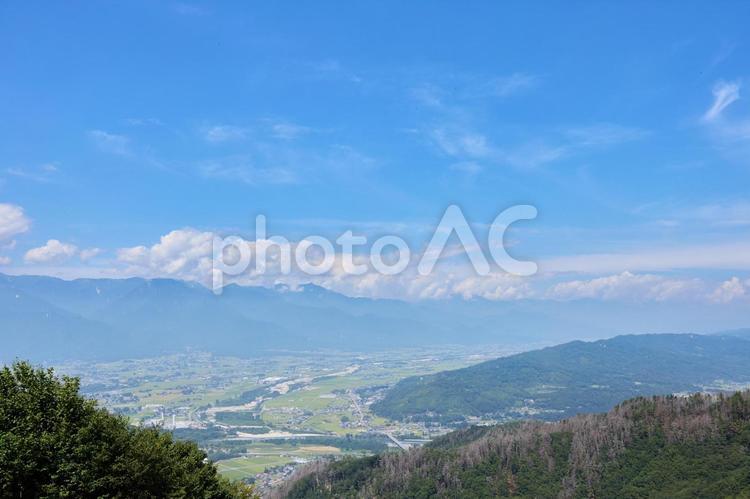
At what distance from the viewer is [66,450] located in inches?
677

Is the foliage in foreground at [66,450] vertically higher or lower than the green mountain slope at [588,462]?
higher

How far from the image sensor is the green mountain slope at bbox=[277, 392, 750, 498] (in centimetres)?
6000

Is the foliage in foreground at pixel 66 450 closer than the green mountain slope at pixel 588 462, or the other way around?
the foliage in foreground at pixel 66 450

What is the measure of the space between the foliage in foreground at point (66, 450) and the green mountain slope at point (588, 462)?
53656mm

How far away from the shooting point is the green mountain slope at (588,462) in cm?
6000

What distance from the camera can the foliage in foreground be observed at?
643 inches

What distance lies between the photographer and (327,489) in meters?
75.4

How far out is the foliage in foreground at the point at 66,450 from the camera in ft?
53.6

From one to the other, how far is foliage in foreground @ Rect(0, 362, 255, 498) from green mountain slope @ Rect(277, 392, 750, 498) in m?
53.7

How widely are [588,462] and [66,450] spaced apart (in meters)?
67.0

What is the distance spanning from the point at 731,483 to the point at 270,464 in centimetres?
7765

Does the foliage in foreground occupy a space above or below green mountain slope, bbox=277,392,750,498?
above

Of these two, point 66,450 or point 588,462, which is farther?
point 588,462

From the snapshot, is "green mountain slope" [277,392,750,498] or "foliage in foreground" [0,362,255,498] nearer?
"foliage in foreground" [0,362,255,498]
